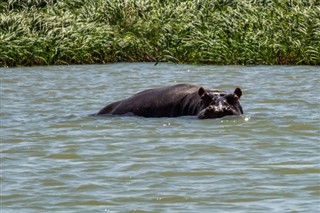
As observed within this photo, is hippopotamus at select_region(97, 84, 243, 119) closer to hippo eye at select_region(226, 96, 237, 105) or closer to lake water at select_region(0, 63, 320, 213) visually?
hippo eye at select_region(226, 96, 237, 105)

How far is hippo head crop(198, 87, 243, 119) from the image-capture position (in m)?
12.2

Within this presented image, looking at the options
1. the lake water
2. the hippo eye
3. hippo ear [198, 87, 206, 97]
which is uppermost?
hippo ear [198, 87, 206, 97]

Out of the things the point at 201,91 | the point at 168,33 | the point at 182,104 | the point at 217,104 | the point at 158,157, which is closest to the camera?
the point at 158,157

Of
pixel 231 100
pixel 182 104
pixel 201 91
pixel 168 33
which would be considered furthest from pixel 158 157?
pixel 168 33

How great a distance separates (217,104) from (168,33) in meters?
12.8

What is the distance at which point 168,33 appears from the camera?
24.9m

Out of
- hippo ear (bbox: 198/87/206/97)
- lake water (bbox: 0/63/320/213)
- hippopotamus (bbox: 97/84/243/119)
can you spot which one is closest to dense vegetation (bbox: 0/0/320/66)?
lake water (bbox: 0/63/320/213)

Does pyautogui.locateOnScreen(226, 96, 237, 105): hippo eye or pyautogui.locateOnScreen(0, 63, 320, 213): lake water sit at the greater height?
pyautogui.locateOnScreen(226, 96, 237, 105): hippo eye

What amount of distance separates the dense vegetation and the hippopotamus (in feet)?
31.3

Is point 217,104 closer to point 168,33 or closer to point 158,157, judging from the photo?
point 158,157

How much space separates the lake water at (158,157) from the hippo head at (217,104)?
3.9 inches

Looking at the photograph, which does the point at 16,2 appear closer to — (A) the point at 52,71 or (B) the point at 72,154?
Result: (A) the point at 52,71

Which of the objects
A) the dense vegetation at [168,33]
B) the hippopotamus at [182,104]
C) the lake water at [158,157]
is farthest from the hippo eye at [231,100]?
the dense vegetation at [168,33]

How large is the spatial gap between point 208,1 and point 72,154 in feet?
56.4
